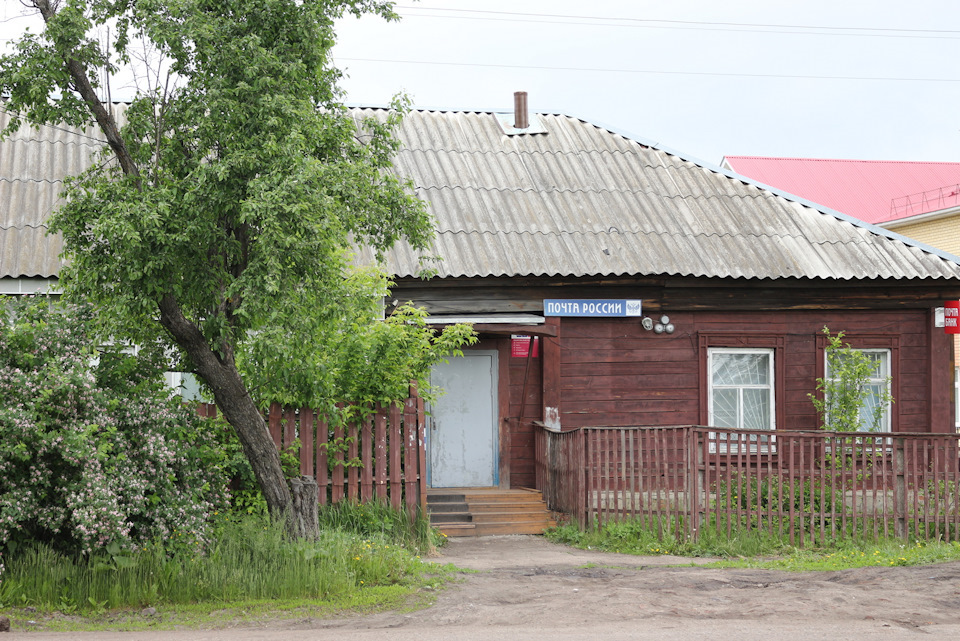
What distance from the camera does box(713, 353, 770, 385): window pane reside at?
42.3 ft

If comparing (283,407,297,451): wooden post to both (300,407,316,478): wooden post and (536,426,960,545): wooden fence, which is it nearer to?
(300,407,316,478): wooden post

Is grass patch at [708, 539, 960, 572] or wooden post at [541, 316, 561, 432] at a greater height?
wooden post at [541, 316, 561, 432]

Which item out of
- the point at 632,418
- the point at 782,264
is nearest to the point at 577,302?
Answer: the point at 632,418

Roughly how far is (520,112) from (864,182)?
67.3ft

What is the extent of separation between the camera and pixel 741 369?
12945 mm

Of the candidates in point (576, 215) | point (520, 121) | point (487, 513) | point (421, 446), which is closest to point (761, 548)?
point (487, 513)

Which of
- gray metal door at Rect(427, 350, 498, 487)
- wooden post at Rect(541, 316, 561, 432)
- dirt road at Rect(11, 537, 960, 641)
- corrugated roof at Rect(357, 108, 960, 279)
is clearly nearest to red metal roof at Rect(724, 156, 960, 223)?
corrugated roof at Rect(357, 108, 960, 279)

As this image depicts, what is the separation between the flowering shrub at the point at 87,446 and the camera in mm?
6430

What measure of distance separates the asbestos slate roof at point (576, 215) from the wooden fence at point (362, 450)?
269cm

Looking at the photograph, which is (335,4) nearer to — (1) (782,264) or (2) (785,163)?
(1) (782,264)

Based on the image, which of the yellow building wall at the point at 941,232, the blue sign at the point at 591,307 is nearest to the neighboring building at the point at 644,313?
the blue sign at the point at 591,307

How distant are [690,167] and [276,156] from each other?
9518mm

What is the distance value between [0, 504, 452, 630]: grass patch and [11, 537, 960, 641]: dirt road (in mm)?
331

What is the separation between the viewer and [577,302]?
40.4 ft
